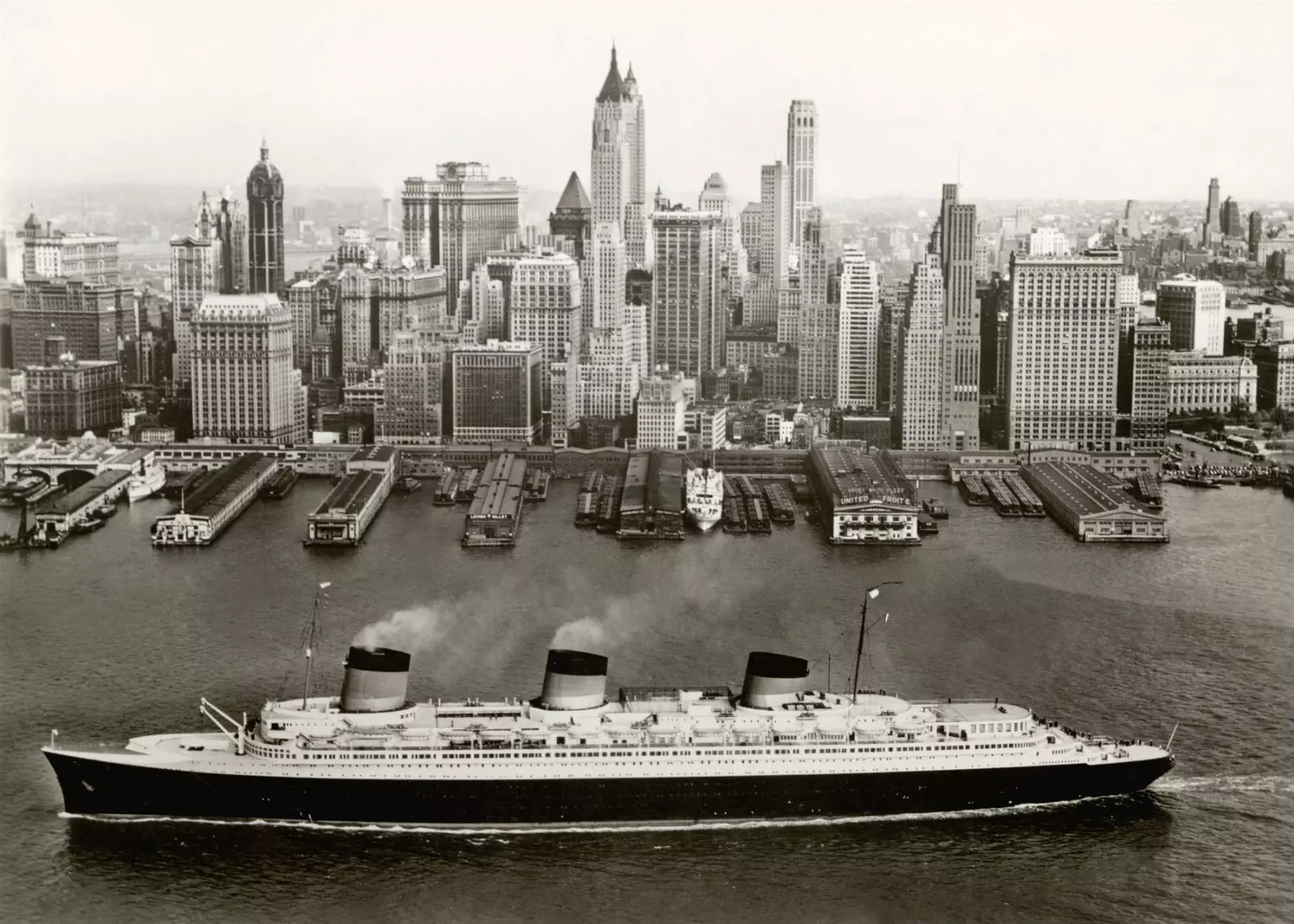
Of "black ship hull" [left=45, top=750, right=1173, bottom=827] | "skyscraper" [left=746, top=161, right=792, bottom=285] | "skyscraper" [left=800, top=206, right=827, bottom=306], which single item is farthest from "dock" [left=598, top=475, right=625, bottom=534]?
"skyscraper" [left=746, top=161, right=792, bottom=285]

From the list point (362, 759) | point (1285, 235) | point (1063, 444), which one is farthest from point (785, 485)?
point (362, 759)

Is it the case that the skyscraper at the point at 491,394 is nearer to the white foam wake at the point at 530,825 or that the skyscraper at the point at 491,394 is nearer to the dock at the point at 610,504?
the dock at the point at 610,504

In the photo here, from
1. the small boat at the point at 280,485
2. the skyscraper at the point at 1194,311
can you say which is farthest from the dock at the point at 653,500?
the skyscraper at the point at 1194,311

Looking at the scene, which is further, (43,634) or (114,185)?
(114,185)

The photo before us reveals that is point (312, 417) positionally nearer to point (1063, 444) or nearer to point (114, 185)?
point (114, 185)

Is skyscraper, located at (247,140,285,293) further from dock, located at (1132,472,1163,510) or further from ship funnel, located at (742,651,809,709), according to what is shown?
ship funnel, located at (742,651,809,709)

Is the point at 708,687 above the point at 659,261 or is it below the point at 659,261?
below
